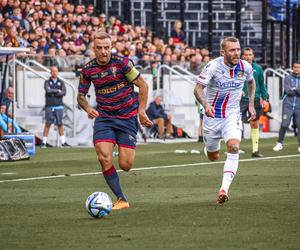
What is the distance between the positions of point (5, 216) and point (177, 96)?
24658 mm

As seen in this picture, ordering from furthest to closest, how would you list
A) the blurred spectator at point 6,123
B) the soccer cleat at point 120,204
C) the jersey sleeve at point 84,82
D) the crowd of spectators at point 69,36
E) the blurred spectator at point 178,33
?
the blurred spectator at point 178,33 < the crowd of spectators at point 69,36 < the blurred spectator at point 6,123 < the jersey sleeve at point 84,82 < the soccer cleat at point 120,204

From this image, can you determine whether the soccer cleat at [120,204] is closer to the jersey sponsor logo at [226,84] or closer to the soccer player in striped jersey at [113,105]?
the soccer player in striped jersey at [113,105]

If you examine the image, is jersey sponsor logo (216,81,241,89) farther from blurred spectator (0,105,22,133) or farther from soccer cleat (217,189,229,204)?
blurred spectator (0,105,22,133)

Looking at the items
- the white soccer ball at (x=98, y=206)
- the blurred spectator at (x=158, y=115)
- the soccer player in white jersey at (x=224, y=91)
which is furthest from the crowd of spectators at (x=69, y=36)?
the white soccer ball at (x=98, y=206)

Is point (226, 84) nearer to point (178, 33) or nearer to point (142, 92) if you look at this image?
point (142, 92)

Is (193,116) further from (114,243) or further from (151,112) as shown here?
(114,243)

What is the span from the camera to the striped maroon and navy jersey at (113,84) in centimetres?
1453

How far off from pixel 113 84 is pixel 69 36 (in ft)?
70.8

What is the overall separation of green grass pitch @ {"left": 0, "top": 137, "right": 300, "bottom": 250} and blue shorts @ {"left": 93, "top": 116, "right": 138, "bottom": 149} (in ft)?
2.73

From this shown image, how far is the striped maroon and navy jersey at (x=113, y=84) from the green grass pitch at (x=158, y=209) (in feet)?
4.03

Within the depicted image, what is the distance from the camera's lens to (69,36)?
3597cm

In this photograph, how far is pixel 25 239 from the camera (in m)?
11.6

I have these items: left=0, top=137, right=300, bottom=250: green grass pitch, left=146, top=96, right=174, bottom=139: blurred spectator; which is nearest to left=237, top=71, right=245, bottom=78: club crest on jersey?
left=0, top=137, right=300, bottom=250: green grass pitch

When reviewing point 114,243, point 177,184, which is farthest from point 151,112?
point 114,243
